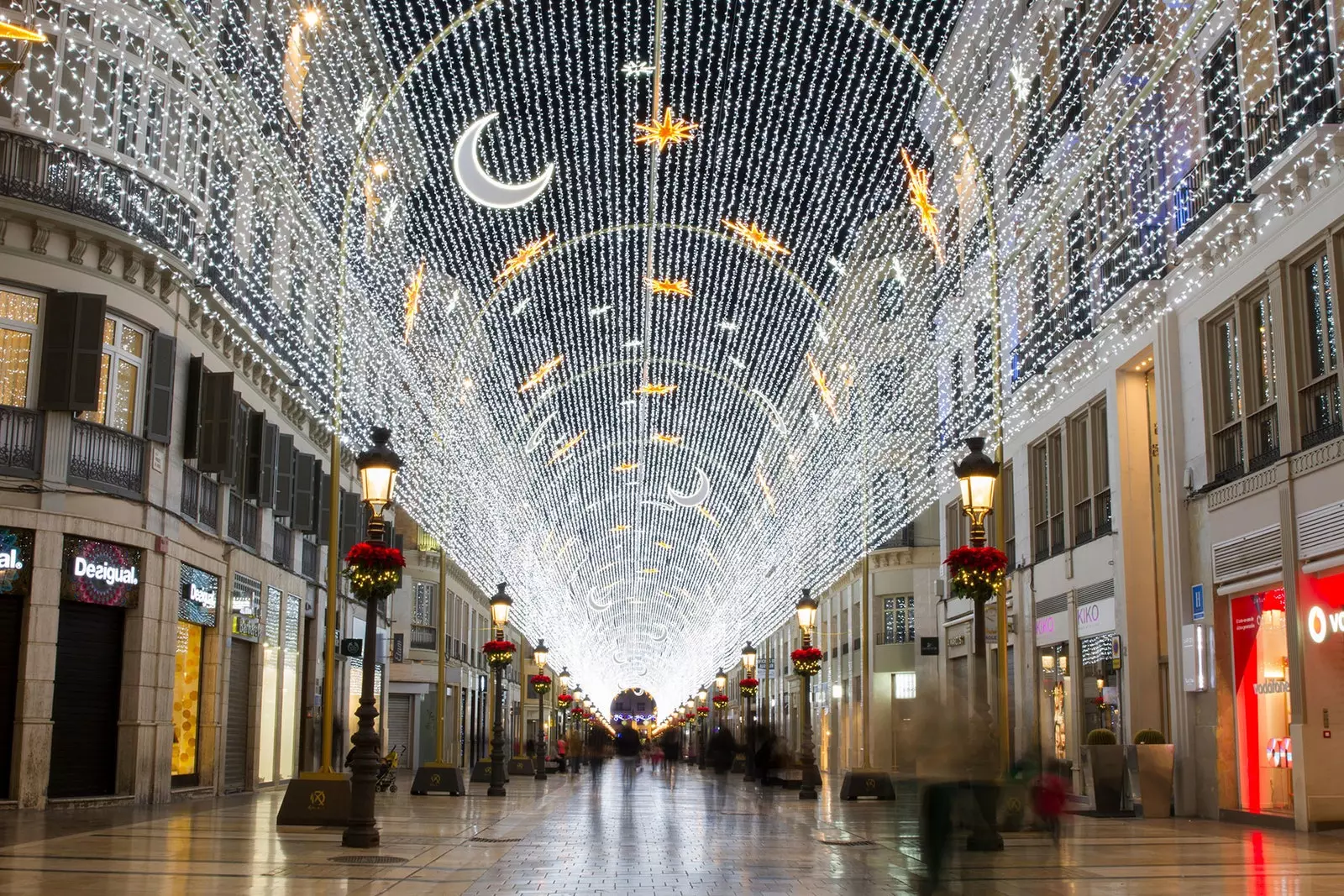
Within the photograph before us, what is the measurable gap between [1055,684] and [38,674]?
65.6 ft

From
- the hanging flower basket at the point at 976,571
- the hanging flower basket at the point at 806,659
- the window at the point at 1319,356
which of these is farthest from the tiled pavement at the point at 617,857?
the hanging flower basket at the point at 806,659

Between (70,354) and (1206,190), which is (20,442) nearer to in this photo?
(70,354)

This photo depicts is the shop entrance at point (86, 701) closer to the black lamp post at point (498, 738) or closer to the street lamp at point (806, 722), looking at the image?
the black lamp post at point (498, 738)

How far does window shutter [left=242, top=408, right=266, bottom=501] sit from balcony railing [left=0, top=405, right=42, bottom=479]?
7.86 metres

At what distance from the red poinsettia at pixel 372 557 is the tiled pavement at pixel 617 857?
336 cm

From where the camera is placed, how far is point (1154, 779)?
23.0 metres

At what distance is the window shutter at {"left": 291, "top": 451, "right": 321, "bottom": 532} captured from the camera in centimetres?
3459

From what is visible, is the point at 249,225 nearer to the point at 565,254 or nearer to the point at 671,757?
the point at 565,254

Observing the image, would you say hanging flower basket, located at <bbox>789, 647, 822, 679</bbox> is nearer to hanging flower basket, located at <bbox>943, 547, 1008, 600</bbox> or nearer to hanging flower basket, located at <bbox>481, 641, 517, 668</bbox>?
hanging flower basket, located at <bbox>481, 641, 517, 668</bbox>

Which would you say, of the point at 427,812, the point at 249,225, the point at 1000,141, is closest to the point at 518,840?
the point at 427,812

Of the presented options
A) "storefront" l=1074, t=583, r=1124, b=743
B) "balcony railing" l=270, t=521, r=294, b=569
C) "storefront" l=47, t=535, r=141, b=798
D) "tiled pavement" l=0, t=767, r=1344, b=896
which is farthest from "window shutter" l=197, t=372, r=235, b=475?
"storefront" l=1074, t=583, r=1124, b=743

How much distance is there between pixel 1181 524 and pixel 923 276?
20.6 m

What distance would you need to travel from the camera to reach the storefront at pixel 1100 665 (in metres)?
26.7

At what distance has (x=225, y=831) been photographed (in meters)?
18.5
